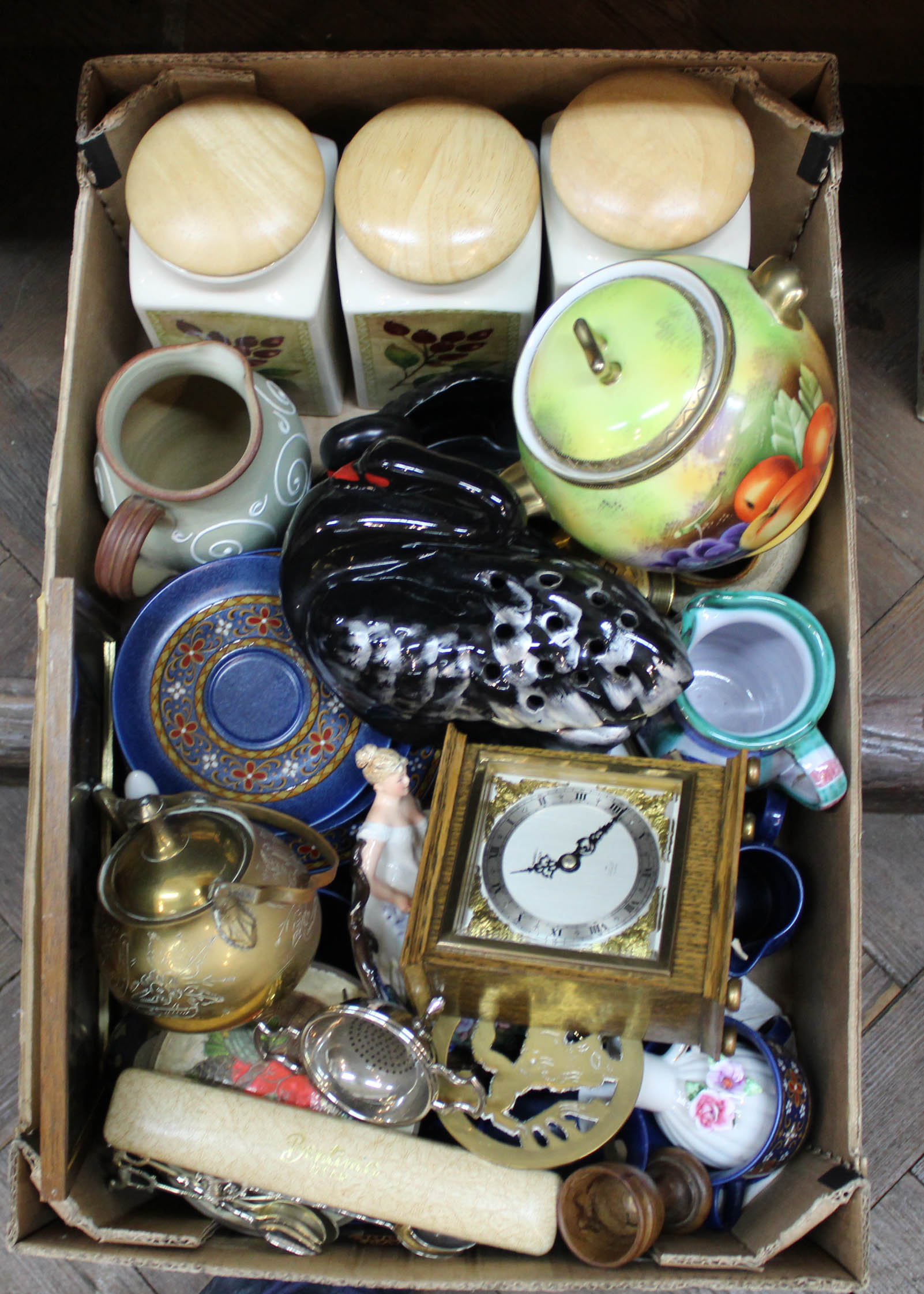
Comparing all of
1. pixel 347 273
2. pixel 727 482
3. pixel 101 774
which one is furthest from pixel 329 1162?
pixel 347 273

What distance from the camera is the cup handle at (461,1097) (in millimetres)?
691

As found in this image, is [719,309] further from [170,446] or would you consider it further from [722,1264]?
[722,1264]

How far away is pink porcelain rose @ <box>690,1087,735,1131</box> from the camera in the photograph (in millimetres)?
778

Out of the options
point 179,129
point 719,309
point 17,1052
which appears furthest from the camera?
point 17,1052

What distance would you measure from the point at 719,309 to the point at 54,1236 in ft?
2.40

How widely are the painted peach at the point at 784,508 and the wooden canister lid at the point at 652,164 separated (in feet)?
0.69

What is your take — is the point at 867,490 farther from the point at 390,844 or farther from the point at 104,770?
the point at 104,770

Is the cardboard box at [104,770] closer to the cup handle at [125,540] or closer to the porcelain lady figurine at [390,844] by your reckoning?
the cup handle at [125,540]

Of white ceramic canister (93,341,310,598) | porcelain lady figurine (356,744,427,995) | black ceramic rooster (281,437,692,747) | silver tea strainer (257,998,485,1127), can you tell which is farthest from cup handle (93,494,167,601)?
silver tea strainer (257,998,485,1127)

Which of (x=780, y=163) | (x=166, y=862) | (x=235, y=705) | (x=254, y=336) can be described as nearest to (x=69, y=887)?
(x=166, y=862)

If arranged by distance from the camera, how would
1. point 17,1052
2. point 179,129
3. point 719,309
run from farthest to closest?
point 17,1052
point 179,129
point 719,309

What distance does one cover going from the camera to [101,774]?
31.4 inches

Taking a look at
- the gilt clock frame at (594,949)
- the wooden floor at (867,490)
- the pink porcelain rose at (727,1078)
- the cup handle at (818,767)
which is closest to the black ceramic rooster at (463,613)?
the gilt clock frame at (594,949)

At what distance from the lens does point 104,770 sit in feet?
2.62
